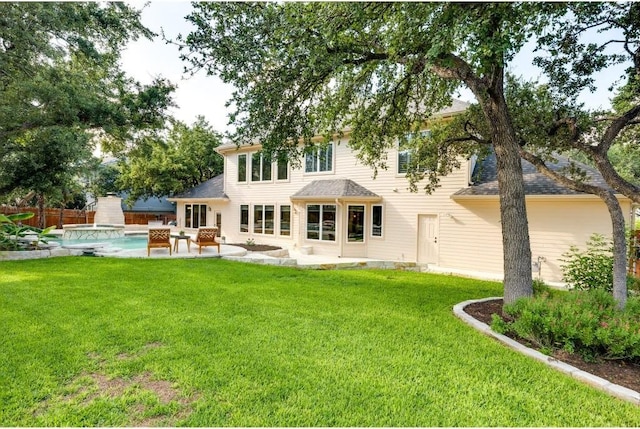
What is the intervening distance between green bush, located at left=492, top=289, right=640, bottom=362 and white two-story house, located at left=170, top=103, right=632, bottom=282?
582 cm

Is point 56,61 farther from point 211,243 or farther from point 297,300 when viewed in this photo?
point 297,300

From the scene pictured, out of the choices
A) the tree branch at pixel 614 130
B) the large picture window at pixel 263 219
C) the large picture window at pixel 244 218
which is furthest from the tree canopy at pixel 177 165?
the tree branch at pixel 614 130

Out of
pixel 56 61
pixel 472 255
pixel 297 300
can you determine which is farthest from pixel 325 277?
pixel 56 61

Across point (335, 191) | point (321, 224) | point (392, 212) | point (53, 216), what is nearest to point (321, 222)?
point (321, 224)

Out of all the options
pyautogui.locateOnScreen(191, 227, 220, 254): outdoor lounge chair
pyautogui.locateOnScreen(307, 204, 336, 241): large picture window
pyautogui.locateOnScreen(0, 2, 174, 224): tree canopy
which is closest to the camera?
pyautogui.locateOnScreen(0, 2, 174, 224): tree canopy

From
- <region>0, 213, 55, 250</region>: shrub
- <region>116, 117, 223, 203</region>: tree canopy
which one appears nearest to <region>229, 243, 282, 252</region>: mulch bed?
<region>0, 213, 55, 250</region>: shrub

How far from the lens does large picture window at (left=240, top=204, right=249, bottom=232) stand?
1966 cm

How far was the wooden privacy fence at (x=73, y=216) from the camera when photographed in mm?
25233

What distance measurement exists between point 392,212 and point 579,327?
1026cm

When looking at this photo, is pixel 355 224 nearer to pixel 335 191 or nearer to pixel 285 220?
pixel 335 191

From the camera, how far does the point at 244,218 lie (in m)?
19.8

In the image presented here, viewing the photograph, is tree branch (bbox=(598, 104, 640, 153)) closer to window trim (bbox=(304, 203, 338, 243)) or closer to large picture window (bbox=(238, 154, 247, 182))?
window trim (bbox=(304, 203, 338, 243))

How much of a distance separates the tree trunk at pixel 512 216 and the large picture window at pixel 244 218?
1554 cm

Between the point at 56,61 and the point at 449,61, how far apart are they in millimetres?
13336
